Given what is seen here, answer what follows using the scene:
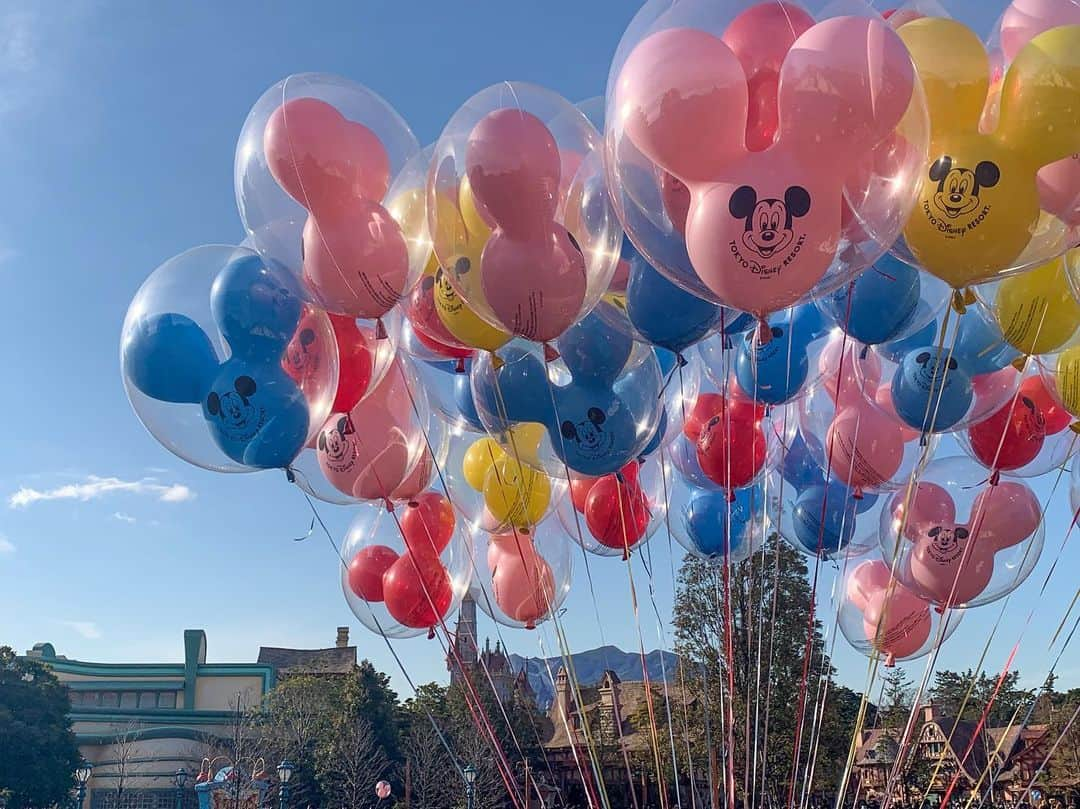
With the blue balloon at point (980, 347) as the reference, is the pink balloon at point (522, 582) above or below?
below

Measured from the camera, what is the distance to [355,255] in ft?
13.0

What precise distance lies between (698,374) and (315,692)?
82.8ft

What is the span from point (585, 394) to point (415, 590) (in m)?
1.77

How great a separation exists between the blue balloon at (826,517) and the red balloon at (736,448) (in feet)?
1.65

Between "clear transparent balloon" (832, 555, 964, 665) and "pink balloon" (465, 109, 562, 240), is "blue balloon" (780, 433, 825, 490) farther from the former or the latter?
"pink balloon" (465, 109, 562, 240)

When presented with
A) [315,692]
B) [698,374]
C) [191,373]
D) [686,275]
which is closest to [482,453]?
[698,374]

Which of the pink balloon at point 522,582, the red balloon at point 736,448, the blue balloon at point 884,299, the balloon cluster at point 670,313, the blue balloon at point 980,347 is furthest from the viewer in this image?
the pink balloon at point 522,582

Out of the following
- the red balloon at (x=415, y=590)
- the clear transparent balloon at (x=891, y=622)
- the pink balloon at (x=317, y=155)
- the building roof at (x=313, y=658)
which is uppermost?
the building roof at (x=313, y=658)

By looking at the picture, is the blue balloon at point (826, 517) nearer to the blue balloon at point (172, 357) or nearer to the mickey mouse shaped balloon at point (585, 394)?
the mickey mouse shaped balloon at point (585, 394)

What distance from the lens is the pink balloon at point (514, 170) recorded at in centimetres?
369

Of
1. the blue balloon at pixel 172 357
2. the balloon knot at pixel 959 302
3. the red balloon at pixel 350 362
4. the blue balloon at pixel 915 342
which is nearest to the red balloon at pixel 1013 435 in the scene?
the blue balloon at pixel 915 342

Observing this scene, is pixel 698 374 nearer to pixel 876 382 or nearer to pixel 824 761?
pixel 876 382

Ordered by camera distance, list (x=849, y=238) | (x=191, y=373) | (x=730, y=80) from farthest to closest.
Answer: (x=191, y=373) < (x=849, y=238) < (x=730, y=80)

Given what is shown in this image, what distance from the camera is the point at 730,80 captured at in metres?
3.13
